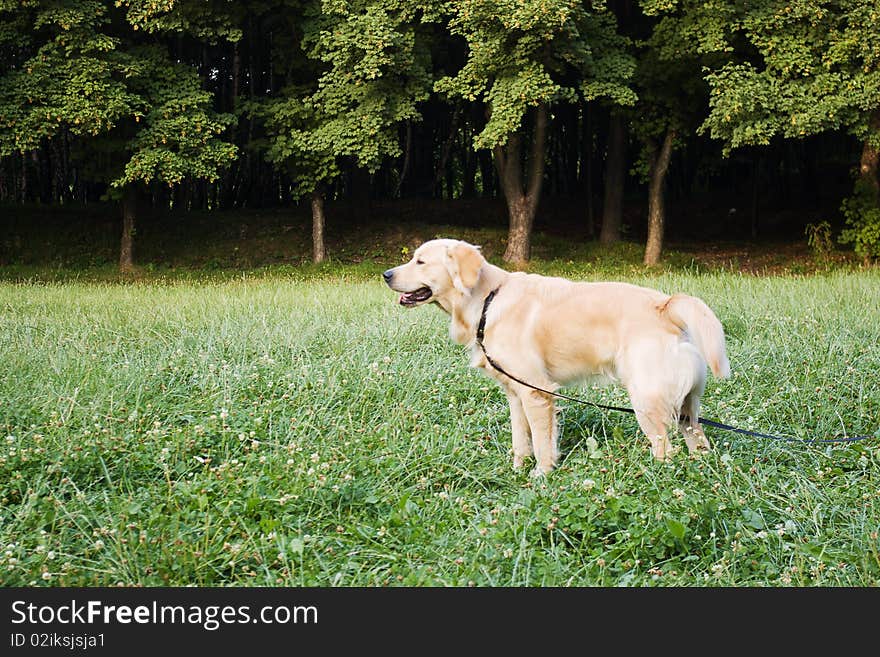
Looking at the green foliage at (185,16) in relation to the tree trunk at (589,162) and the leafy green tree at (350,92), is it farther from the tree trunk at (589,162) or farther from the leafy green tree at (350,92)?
the tree trunk at (589,162)

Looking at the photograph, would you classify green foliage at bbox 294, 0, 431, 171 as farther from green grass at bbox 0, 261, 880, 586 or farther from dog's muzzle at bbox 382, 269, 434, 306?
dog's muzzle at bbox 382, 269, 434, 306

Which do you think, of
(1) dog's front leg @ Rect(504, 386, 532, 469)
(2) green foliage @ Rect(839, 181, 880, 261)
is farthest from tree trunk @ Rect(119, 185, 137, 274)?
(1) dog's front leg @ Rect(504, 386, 532, 469)

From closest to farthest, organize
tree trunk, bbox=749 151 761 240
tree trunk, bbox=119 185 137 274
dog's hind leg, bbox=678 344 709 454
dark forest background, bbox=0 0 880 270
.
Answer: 1. dog's hind leg, bbox=678 344 709 454
2. dark forest background, bbox=0 0 880 270
3. tree trunk, bbox=119 185 137 274
4. tree trunk, bbox=749 151 761 240

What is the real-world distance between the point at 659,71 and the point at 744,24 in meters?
2.92

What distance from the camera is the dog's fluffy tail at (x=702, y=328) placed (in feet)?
15.2

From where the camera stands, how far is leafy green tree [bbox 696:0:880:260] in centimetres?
1983

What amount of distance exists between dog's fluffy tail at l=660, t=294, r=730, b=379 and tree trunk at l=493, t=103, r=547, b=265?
17.9 meters

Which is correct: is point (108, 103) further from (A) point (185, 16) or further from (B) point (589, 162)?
(B) point (589, 162)

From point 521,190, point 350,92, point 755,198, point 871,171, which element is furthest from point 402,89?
point 755,198

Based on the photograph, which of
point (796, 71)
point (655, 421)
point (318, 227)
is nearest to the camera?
point (655, 421)

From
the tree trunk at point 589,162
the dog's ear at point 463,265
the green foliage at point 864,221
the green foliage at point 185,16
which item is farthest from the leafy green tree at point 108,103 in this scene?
the dog's ear at point 463,265

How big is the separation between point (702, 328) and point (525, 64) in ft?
57.0

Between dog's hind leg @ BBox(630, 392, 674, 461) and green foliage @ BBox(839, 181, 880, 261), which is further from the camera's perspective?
green foliage @ BBox(839, 181, 880, 261)

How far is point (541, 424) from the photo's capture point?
516cm
